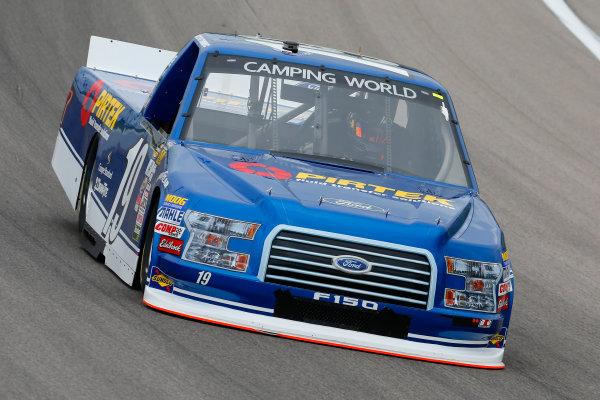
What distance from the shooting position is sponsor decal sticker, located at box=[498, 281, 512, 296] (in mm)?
6203

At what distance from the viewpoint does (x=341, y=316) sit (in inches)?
234

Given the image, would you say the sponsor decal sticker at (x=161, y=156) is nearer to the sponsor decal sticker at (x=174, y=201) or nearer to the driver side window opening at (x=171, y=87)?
the sponsor decal sticker at (x=174, y=201)

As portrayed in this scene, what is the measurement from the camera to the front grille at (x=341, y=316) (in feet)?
19.3

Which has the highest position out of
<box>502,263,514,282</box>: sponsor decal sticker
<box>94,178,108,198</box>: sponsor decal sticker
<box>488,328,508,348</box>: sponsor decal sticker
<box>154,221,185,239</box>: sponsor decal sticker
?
<box>502,263,514,282</box>: sponsor decal sticker

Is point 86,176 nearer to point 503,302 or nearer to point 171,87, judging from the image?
point 171,87

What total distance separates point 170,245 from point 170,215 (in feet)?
0.51

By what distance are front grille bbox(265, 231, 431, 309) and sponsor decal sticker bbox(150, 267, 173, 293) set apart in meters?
0.52

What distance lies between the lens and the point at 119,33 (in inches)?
629

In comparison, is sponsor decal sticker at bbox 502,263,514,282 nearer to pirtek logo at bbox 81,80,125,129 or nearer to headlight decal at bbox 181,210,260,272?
headlight decal at bbox 181,210,260,272

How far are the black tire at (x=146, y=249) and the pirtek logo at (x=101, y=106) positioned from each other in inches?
67.3

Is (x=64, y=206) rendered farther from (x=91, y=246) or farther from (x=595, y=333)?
(x=595, y=333)

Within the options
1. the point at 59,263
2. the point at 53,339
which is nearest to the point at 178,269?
the point at 53,339

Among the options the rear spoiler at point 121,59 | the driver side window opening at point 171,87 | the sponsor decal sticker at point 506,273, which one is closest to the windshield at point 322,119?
the driver side window opening at point 171,87

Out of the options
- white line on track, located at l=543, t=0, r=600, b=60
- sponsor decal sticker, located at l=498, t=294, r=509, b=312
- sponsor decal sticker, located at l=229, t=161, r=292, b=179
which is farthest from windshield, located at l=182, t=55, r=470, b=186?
white line on track, located at l=543, t=0, r=600, b=60
